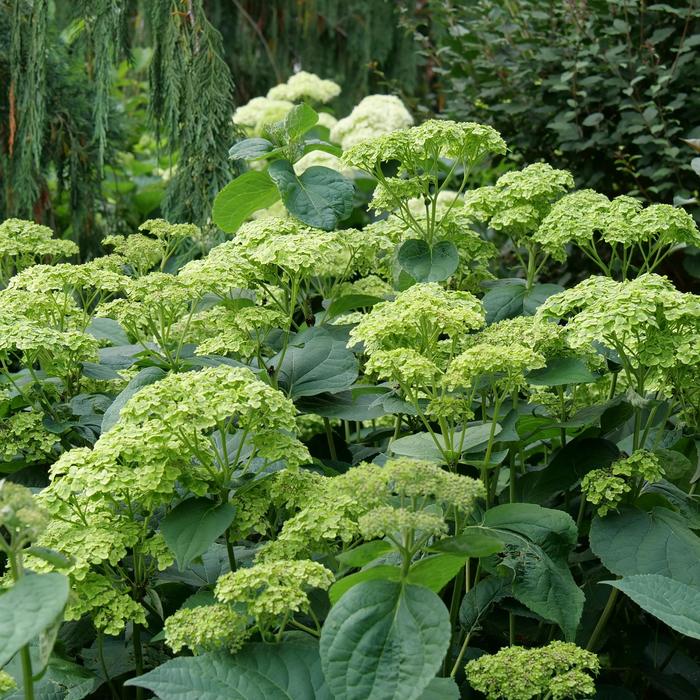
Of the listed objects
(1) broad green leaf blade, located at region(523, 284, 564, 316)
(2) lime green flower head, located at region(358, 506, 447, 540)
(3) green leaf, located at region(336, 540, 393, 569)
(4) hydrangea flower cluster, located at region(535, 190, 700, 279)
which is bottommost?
(3) green leaf, located at region(336, 540, 393, 569)

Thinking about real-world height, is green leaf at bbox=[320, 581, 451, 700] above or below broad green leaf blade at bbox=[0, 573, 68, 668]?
below

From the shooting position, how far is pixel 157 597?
73.7 inches

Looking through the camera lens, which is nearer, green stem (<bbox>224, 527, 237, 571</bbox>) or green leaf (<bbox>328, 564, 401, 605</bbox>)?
green leaf (<bbox>328, 564, 401, 605</bbox>)

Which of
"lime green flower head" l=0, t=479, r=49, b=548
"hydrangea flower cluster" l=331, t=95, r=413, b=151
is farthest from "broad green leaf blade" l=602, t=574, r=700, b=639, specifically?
"hydrangea flower cluster" l=331, t=95, r=413, b=151

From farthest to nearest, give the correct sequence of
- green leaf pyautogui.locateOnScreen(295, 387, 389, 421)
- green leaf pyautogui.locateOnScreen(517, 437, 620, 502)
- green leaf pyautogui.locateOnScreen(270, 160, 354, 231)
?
green leaf pyautogui.locateOnScreen(270, 160, 354, 231)
green leaf pyautogui.locateOnScreen(295, 387, 389, 421)
green leaf pyautogui.locateOnScreen(517, 437, 620, 502)

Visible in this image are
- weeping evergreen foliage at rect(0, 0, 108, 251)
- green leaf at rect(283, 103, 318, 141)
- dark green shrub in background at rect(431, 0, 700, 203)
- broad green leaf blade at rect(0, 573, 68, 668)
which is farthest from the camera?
dark green shrub in background at rect(431, 0, 700, 203)

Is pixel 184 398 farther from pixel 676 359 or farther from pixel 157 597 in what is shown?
pixel 676 359

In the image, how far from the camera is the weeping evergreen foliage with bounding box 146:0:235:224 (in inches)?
125

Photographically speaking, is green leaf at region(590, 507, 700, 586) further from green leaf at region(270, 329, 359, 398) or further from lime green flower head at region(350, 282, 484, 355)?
green leaf at region(270, 329, 359, 398)

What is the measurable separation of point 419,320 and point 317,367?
1.48 ft

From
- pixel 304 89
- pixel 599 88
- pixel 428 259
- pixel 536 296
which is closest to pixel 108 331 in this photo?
pixel 428 259

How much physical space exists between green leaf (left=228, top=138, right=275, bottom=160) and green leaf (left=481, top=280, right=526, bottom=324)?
63cm

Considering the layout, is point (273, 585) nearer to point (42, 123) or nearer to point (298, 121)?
point (298, 121)

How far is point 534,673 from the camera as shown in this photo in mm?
1624
